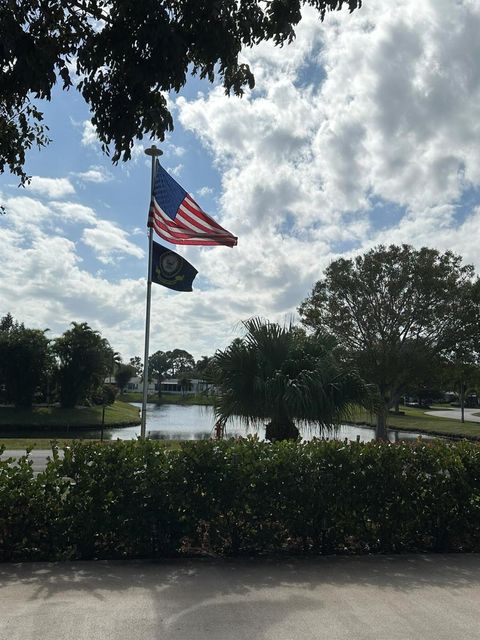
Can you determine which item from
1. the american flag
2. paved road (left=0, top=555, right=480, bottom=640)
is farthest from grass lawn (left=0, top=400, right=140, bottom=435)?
paved road (left=0, top=555, right=480, bottom=640)

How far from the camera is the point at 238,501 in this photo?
5.29 meters

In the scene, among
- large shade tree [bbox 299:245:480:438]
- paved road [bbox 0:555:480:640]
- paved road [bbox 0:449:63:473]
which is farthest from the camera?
large shade tree [bbox 299:245:480:438]

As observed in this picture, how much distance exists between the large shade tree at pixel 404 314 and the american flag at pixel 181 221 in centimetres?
1426

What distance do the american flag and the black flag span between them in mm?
388

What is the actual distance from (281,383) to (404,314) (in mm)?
17811

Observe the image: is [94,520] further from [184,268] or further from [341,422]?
[184,268]

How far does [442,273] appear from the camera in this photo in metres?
25.0

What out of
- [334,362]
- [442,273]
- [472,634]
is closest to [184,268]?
[334,362]

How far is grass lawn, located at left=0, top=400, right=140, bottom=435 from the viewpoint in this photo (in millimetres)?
39972

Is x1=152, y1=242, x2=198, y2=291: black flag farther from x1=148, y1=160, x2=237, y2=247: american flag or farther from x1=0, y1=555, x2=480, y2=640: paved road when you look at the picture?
x1=0, y1=555, x2=480, y2=640: paved road

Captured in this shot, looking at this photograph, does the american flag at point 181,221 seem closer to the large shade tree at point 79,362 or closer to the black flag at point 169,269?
the black flag at point 169,269

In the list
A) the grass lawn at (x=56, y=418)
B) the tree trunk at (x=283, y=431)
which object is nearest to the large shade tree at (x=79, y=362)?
the grass lawn at (x=56, y=418)

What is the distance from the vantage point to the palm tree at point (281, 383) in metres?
8.45

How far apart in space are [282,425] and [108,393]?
52.2m
